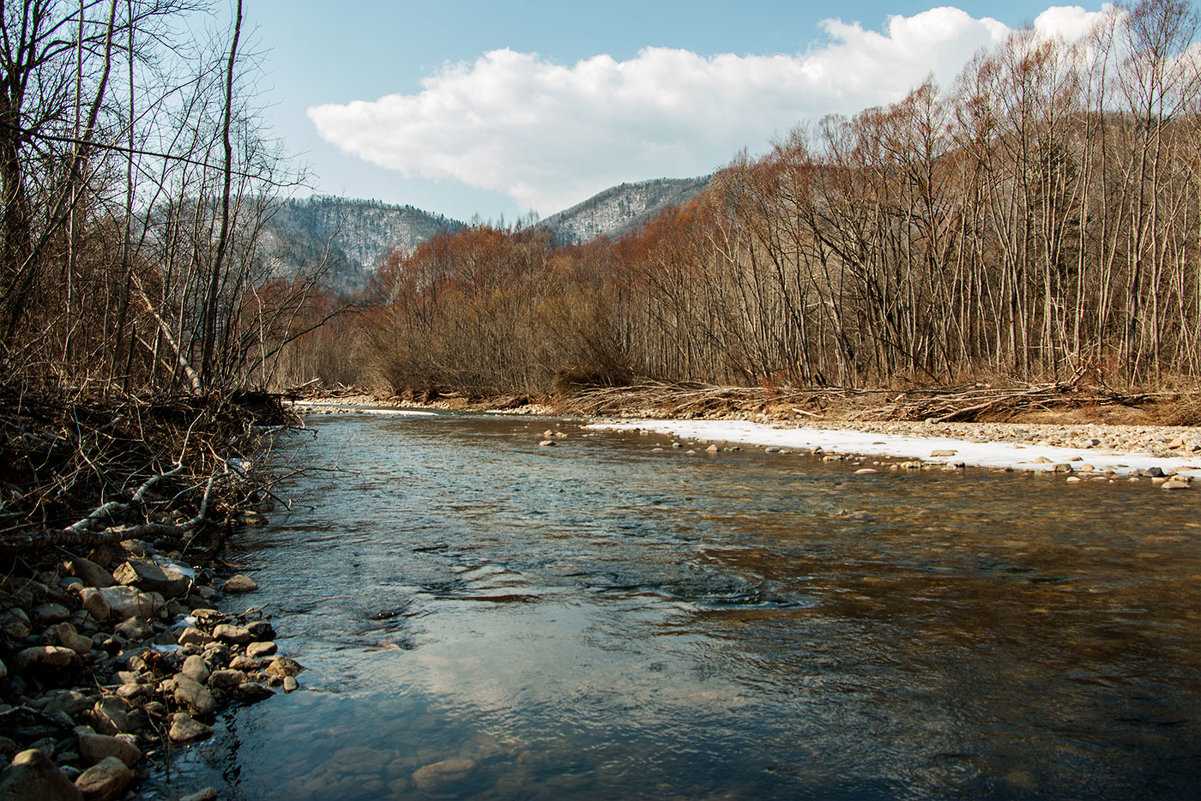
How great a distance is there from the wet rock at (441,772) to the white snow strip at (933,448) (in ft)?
30.6

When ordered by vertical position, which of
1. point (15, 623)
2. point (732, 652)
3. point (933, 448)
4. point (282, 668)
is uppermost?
point (15, 623)

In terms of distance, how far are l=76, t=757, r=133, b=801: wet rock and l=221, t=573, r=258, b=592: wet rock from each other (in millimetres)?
2409

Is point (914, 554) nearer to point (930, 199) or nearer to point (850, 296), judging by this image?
point (930, 199)

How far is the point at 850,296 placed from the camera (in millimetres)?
23656

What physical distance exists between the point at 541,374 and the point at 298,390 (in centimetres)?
2028

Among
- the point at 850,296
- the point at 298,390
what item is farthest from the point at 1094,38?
the point at 298,390

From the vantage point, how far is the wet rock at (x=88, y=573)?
158 inches

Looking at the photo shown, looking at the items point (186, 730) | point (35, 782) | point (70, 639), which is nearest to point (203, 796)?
point (35, 782)

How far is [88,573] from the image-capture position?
4.03m

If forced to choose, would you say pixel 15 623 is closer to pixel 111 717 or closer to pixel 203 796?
pixel 111 717

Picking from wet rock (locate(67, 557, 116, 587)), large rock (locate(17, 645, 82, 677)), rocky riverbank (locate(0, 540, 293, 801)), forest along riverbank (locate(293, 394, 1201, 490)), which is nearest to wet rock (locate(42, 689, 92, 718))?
rocky riverbank (locate(0, 540, 293, 801))

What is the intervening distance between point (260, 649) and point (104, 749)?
3.55 feet

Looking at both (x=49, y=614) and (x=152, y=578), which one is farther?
(x=152, y=578)

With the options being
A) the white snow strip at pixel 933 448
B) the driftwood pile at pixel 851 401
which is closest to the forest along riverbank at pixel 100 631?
the white snow strip at pixel 933 448
